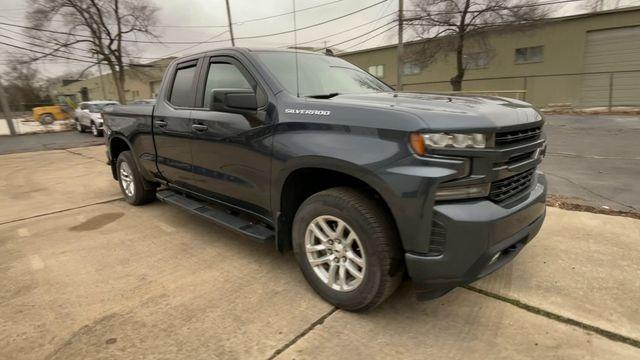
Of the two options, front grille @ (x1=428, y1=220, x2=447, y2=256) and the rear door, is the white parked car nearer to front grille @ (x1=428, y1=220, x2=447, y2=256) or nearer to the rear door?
the rear door

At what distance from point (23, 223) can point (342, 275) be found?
443cm

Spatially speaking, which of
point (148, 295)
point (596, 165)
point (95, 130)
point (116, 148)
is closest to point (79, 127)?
point (95, 130)

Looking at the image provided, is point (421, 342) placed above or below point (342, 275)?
below

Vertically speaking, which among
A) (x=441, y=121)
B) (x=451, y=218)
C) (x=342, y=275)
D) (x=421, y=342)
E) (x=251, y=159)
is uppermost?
(x=441, y=121)

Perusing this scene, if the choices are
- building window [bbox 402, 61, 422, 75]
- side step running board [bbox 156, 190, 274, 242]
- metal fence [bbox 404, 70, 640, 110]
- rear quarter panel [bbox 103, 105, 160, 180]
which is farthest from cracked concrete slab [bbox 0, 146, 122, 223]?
building window [bbox 402, 61, 422, 75]

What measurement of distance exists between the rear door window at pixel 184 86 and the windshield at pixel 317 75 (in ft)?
3.18

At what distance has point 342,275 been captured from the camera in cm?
286

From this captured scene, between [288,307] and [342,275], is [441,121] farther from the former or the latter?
[288,307]

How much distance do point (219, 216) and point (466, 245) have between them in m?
2.39

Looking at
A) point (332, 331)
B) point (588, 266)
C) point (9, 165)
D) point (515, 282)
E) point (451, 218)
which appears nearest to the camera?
point (451, 218)

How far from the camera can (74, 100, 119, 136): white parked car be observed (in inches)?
713

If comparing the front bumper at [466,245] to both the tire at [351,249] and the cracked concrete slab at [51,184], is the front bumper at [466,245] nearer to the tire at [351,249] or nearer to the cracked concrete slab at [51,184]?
the tire at [351,249]

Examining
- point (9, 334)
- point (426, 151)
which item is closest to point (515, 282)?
point (426, 151)

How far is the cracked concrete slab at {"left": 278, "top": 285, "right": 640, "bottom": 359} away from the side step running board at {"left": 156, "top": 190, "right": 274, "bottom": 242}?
3.15 ft
